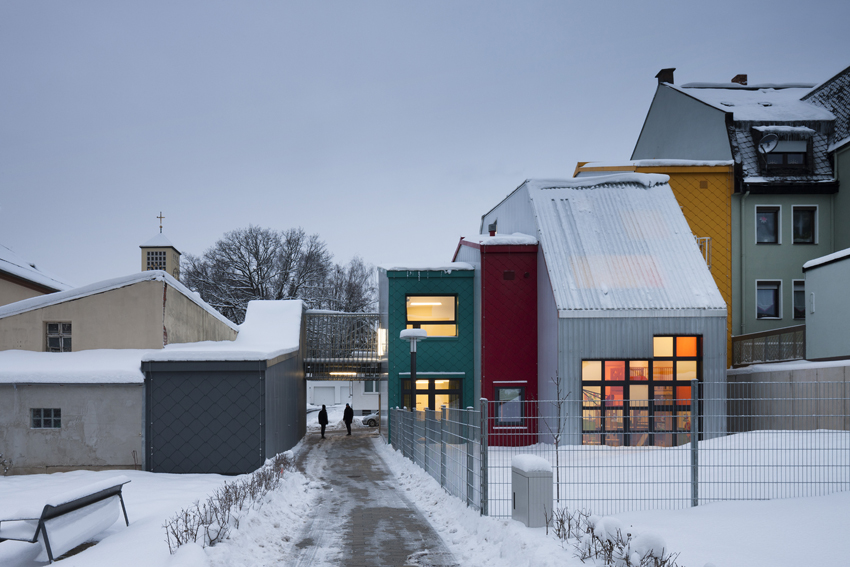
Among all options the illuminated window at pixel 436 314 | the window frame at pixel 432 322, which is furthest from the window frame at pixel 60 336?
Answer: the illuminated window at pixel 436 314

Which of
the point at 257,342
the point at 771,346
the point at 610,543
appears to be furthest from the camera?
the point at 257,342

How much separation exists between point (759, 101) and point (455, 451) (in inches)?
965

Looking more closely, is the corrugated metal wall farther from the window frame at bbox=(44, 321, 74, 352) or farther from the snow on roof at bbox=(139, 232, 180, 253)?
the snow on roof at bbox=(139, 232, 180, 253)

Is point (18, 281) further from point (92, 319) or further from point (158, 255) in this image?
point (92, 319)

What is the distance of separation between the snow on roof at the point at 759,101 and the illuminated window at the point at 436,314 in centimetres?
1362

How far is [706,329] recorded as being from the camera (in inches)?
763

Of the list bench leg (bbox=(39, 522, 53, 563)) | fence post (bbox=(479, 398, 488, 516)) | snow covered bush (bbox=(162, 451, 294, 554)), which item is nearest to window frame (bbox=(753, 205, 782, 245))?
fence post (bbox=(479, 398, 488, 516))

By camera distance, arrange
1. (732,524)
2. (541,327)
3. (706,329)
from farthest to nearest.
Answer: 1. (541,327)
2. (706,329)
3. (732,524)

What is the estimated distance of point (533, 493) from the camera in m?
7.83

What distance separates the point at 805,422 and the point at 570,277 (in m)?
11.0

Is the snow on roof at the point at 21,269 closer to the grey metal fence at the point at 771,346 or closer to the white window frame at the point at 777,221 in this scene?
the grey metal fence at the point at 771,346

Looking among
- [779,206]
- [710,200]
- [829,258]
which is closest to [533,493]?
[829,258]

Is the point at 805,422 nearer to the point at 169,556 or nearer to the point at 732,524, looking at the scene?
the point at 732,524

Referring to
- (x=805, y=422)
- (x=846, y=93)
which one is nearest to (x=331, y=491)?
(x=805, y=422)
